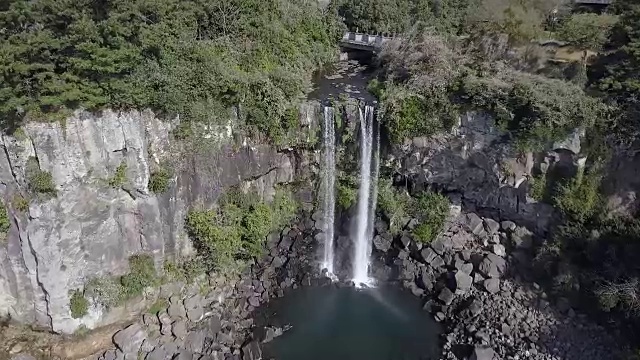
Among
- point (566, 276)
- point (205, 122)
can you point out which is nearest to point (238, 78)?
point (205, 122)

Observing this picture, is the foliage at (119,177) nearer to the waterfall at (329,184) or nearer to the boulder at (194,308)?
the boulder at (194,308)

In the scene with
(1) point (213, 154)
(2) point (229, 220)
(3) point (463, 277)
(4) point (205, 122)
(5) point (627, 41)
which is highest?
(5) point (627, 41)

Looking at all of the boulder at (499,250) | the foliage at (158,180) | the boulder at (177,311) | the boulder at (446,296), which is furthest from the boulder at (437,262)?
the foliage at (158,180)

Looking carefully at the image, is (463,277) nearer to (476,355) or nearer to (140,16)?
(476,355)

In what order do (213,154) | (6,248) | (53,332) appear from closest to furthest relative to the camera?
(6,248) → (53,332) → (213,154)

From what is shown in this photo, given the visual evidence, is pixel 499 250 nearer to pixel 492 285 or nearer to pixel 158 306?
pixel 492 285

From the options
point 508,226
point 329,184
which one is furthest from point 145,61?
point 508,226

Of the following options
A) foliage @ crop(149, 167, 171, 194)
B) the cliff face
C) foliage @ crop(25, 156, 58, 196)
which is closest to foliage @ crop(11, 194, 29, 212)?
the cliff face
